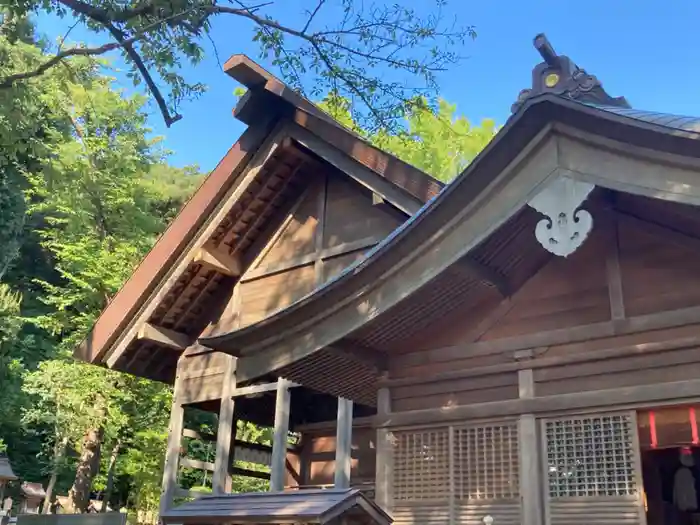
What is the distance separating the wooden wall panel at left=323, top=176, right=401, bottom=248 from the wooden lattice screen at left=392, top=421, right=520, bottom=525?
556 cm

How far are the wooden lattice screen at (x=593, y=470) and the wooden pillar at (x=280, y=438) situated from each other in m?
5.86

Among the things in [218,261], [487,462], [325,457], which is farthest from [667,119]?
[218,261]

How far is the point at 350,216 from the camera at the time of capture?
11.6 meters

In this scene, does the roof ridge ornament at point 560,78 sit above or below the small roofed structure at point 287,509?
above

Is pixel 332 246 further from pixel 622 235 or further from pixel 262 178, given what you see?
pixel 622 235

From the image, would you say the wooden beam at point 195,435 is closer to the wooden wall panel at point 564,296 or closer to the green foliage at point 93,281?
the green foliage at point 93,281

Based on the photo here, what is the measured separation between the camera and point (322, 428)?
12.1 meters

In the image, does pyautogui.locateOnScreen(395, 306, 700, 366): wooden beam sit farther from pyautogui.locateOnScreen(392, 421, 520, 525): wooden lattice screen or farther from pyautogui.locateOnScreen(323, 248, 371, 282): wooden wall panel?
pyautogui.locateOnScreen(323, 248, 371, 282): wooden wall panel

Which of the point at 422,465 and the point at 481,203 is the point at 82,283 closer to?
the point at 422,465

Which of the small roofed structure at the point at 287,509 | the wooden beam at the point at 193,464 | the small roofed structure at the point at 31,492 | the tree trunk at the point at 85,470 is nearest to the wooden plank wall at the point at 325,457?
the wooden beam at the point at 193,464

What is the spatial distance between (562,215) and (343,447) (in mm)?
6244

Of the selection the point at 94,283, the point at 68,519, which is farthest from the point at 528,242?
the point at 94,283

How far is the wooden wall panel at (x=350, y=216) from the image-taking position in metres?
11.1

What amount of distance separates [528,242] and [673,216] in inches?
40.0
